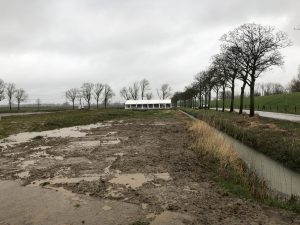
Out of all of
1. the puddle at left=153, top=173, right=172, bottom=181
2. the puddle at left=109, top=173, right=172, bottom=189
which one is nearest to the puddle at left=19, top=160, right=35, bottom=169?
the puddle at left=109, top=173, right=172, bottom=189

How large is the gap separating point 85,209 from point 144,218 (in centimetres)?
162

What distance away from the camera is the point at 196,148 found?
1770 centimetres

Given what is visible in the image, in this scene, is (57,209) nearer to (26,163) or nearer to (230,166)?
(26,163)

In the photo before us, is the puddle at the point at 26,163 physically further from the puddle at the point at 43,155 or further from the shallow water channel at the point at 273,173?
the shallow water channel at the point at 273,173

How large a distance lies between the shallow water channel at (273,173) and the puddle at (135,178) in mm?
3626

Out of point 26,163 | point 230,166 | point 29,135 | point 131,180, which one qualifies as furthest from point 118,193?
point 29,135

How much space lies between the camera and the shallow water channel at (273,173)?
37.4ft

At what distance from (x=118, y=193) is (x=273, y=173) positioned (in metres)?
6.84

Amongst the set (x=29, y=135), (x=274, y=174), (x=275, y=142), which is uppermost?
(x=275, y=142)

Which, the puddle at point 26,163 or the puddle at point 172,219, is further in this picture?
the puddle at point 26,163

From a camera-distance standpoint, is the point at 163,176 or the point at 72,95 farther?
the point at 72,95

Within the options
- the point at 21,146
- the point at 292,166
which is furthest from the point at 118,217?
the point at 21,146

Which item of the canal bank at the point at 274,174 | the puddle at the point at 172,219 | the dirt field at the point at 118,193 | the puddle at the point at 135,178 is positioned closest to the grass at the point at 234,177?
the canal bank at the point at 274,174

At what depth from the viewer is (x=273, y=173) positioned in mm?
13648
